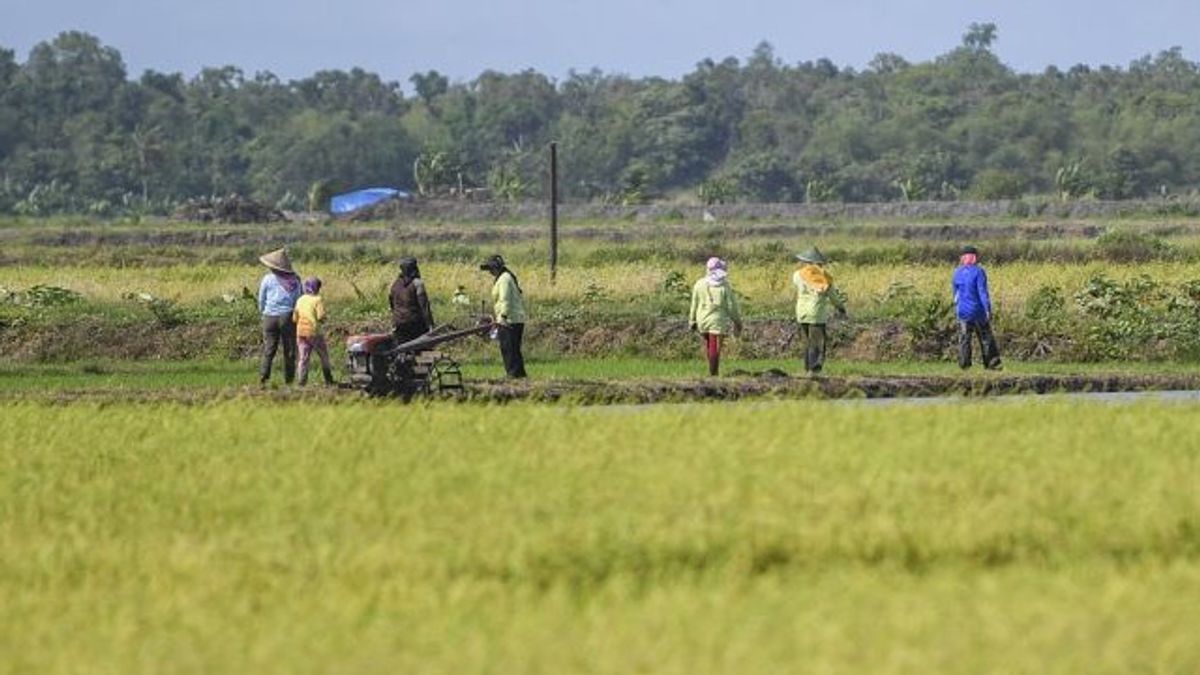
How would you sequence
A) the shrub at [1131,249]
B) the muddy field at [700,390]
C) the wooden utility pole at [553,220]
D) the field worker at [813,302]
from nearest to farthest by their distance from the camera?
the muddy field at [700,390] < the field worker at [813,302] < the wooden utility pole at [553,220] < the shrub at [1131,249]

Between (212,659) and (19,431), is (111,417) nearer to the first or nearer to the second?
(19,431)

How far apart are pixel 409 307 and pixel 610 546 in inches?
545

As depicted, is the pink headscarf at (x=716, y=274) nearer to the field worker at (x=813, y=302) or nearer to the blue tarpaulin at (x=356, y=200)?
the field worker at (x=813, y=302)

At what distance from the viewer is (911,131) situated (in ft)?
507

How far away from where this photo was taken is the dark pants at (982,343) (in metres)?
29.1

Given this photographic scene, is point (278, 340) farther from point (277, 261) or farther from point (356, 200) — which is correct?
point (356, 200)

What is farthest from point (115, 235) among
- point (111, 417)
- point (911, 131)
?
point (911, 131)

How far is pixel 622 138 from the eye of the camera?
160875 mm

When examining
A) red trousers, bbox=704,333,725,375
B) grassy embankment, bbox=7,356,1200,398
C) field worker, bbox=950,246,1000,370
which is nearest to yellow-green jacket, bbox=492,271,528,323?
grassy embankment, bbox=7,356,1200,398

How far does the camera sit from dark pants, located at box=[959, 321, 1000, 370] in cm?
2909

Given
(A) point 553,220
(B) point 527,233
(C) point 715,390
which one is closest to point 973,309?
(C) point 715,390

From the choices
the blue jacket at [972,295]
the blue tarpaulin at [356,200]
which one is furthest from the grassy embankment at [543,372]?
the blue tarpaulin at [356,200]

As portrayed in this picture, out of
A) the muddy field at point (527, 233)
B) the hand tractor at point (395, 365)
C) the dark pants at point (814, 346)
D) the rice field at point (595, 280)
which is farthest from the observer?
the muddy field at point (527, 233)

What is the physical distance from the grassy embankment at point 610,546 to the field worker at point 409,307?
301 inches
